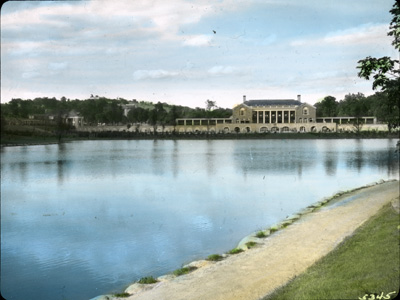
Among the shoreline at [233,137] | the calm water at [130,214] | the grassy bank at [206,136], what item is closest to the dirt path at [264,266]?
→ the calm water at [130,214]

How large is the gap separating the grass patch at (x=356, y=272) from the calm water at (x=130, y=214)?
3816 mm

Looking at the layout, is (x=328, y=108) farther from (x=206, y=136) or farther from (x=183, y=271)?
(x=183, y=271)

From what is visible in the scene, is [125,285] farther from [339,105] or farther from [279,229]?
[339,105]

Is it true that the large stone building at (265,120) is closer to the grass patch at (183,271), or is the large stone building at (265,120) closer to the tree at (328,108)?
the tree at (328,108)

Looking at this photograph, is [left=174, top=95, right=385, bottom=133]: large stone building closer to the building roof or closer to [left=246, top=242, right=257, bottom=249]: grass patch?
the building roof

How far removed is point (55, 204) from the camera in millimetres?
20828

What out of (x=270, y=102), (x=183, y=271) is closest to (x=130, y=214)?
(x=183, y=271)

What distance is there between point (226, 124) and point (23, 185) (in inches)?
A: 3107

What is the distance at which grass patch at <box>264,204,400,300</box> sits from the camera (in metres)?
6.18

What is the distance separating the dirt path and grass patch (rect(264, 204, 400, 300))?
1.74 feet

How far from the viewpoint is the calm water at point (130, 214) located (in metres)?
10.9

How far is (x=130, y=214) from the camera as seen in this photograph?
17844 millimetres

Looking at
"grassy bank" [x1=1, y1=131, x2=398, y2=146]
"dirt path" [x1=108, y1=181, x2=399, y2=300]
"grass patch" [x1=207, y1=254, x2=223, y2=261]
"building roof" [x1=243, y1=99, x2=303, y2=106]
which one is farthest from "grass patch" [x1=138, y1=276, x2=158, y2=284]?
"building roof" [x1=243, y1=99, x2=303, y2=106]

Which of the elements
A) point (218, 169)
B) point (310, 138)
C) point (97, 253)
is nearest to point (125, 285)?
point (97, 253)
